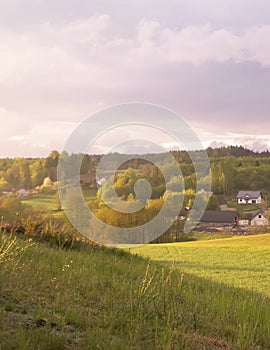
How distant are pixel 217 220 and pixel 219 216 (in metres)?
1.11

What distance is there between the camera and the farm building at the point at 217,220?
6062 cm

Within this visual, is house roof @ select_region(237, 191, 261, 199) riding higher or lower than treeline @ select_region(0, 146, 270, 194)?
lower

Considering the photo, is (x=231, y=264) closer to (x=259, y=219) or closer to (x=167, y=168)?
(x=167, y=168)

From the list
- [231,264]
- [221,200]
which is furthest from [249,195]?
[231,264]

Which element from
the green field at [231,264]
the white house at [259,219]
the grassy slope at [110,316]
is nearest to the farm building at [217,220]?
the white house at [259,219]

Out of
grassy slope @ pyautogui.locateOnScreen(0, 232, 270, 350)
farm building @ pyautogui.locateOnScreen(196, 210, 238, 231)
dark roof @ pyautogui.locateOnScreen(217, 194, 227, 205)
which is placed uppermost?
grassy slope @ pyautogui.locateOnScreen(0, 232, 270, 350)

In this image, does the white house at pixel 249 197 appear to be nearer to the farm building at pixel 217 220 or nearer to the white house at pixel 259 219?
the white house at pixel 259 219

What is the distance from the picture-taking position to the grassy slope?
4.38 meters

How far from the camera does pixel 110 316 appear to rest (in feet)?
16.6

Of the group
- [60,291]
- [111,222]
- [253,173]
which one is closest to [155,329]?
[60,291]

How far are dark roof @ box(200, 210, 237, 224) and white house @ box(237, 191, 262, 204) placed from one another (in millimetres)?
7383

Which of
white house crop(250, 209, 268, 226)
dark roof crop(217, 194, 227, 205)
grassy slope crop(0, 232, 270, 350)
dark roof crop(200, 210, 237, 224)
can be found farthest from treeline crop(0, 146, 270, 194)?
grassy slope crop(0, 232, 270, 350)

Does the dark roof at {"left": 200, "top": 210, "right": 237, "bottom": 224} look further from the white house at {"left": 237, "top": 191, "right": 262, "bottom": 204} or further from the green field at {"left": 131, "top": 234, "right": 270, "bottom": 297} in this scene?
the green field at {"left": 131, "top": 234, "right": 270, "bottom": 297}

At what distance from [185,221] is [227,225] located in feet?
45.6
